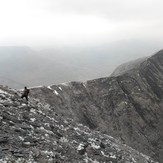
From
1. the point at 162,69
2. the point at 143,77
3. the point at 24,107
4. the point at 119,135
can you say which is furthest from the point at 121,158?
the point at 162,69

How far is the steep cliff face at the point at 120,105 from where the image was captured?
67.6m

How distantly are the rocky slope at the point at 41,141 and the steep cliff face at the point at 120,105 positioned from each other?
3171 cm

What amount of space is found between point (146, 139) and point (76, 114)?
1783 cm

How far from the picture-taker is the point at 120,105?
258 feet

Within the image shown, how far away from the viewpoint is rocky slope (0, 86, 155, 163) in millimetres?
20461

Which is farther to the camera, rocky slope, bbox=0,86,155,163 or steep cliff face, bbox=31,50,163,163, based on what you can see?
steep cliff face, bbox=31,50,163,163

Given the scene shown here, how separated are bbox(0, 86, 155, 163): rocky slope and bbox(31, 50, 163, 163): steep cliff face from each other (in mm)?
31707

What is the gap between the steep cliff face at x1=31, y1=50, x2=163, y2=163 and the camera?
222 ft

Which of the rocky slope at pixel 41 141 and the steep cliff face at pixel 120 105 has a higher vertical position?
the steep cliff face at pixel 120 105

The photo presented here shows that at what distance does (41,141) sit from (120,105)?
2232 inches

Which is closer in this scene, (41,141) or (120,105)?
(41,141)

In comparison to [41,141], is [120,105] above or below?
above

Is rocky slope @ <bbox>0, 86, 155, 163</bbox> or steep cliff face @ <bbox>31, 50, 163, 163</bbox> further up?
steep cliff face @ <bbox>31, 50, 163, 163</bbox>

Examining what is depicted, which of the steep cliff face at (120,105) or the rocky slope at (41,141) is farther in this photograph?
the steep cliff face at (120,105)
